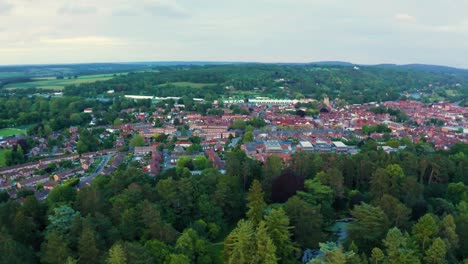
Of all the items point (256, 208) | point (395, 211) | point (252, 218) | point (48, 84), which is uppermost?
point (256, 208)

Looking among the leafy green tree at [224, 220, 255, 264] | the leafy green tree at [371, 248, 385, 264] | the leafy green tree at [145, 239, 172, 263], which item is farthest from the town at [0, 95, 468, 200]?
the leafy green tree at [371, 248, 385, 264]

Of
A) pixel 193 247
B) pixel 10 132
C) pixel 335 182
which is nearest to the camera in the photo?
pixel 193 247

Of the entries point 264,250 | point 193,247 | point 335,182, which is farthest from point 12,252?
point 335,182

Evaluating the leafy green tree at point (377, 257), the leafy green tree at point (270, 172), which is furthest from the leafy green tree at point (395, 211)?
the leafy green tree at point (270, 172)

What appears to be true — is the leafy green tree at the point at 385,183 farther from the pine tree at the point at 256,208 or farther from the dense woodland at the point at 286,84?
the dense woodland at the point at 286,84

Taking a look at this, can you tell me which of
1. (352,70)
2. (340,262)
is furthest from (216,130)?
(352,70)

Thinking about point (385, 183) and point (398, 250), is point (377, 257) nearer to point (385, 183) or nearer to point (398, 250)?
point (398, 250)
